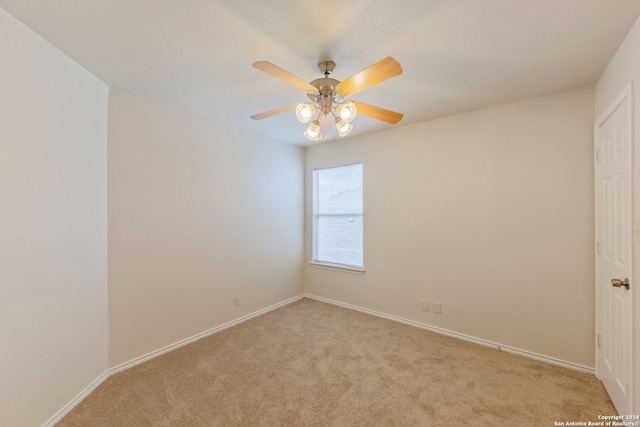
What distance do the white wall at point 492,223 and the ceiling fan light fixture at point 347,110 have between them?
5.82 feet

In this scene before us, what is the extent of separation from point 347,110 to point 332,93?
0.18 metres

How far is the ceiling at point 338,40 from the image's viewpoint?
1387 millimetres

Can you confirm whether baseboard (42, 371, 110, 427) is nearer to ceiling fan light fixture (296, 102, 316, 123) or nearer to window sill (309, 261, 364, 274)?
ceiling fan light fixture (296, 102, 316, 123)

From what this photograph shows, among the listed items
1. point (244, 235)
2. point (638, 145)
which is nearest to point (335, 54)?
point (638, 145)

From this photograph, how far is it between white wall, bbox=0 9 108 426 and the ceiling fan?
51.7 inches

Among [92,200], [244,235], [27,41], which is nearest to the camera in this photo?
[27,41]

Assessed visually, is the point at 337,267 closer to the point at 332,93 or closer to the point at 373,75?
the point at 332,93

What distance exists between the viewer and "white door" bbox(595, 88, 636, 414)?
63.0 inches

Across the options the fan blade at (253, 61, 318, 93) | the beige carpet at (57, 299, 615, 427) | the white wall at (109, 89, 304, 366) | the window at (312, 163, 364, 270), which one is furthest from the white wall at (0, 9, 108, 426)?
the window at (312, 163, 364, 270)

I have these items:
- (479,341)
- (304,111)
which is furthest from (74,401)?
(479,341)

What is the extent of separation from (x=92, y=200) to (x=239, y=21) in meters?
1.74

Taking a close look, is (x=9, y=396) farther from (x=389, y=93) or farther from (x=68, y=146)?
(x=389, y=93)

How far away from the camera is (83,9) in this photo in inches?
55.1

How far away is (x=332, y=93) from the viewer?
67.6 inches
